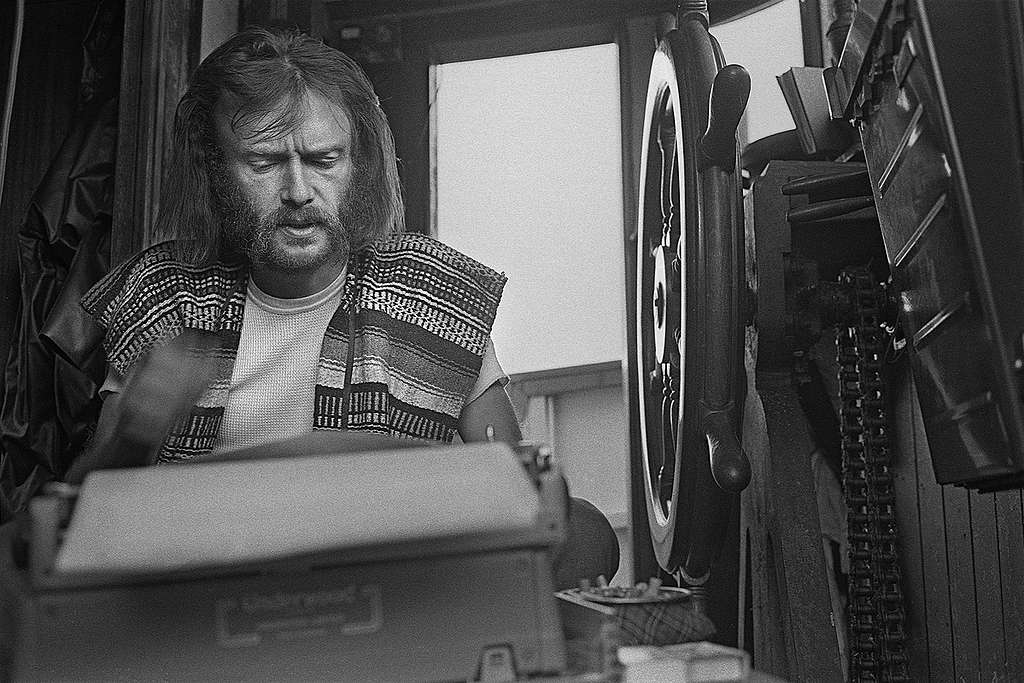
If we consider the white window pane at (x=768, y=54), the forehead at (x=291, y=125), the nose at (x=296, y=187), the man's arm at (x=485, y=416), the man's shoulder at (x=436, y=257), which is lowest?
the man's arm at (x=485, y=416)

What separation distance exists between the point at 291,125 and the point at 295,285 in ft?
0.83

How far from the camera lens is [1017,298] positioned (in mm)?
858

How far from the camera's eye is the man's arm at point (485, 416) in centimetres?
158

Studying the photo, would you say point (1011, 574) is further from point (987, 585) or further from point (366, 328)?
point (366, 328)

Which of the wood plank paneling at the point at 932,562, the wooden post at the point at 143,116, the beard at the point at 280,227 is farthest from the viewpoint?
the wooden post at the point at 143,116

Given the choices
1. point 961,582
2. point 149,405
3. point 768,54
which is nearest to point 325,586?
point 149,405

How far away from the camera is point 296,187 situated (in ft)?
5.52

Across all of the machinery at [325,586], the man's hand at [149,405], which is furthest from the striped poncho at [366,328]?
the machinery at [325,586]

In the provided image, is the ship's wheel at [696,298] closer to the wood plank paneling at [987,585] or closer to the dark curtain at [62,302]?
the wood plank paneling at [987,585]

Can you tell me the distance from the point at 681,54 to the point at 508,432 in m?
Result: 0.58

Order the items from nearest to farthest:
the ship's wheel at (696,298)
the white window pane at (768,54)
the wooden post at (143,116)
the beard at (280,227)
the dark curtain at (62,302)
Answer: the ship's wheel at (696,298) < the beard at (280,227) < the dark curtain at (62,302) < the wooden post at (143,116) < the white window pane at (768,54)

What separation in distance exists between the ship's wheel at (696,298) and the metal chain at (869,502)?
0.52 feet

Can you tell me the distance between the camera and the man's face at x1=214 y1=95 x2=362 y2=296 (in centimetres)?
164

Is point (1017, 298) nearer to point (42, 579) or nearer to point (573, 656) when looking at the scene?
point (573, 656)
